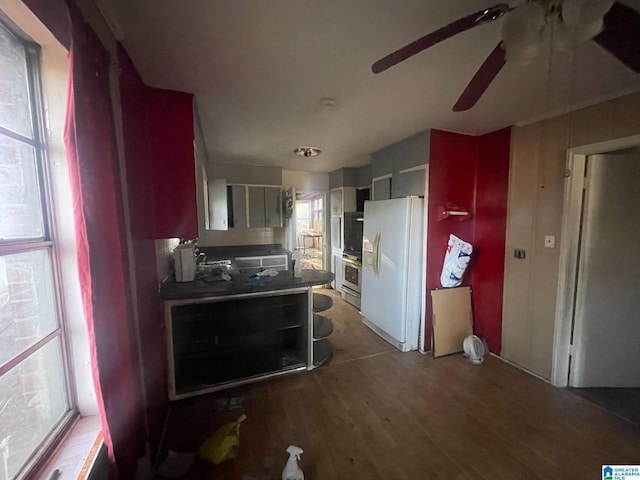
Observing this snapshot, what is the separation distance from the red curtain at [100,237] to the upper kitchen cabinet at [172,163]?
74 cm

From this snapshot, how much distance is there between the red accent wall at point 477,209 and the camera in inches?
107

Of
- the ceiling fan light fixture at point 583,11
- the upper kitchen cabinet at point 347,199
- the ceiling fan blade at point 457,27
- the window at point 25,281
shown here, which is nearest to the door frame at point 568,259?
the ceiling fan light fixture at point 583,11

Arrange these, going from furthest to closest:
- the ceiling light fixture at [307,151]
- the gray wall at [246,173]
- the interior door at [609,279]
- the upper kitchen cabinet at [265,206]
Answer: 1. the upper kitchen cabinet at [265,206]
2. the gray wall at [246,173]
3. the ceiling light fixture at [307,151]
4. the interior door at [609,279]

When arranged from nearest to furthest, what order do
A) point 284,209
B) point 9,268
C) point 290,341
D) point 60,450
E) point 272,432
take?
1. point 9,268
2. point 60,450
3. point 272,432
4. point 290,341
5. point 284,209

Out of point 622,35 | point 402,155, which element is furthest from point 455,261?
point 622,35

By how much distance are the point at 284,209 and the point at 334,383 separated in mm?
3108

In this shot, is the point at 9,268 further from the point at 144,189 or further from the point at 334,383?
the point at 334,383

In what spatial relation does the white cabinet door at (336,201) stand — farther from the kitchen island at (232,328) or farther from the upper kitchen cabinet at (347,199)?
the kitchen island at (232,328)

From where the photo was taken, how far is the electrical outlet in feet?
7.60

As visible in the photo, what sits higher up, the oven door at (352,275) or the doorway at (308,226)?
the doorway at (308,226)

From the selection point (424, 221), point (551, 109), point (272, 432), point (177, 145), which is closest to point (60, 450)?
point (272, 432)

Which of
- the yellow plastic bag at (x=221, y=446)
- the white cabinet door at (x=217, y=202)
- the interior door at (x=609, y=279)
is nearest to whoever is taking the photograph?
the yellow plastic bag at (x=221, y=446)

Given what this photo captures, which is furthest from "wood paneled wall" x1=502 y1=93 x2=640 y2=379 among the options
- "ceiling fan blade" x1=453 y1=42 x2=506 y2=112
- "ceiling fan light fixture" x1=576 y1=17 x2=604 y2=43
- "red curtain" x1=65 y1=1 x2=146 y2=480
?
"red curtain" x1=65 y1=1 x2=146 y2=480

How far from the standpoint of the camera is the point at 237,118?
2.41 m
